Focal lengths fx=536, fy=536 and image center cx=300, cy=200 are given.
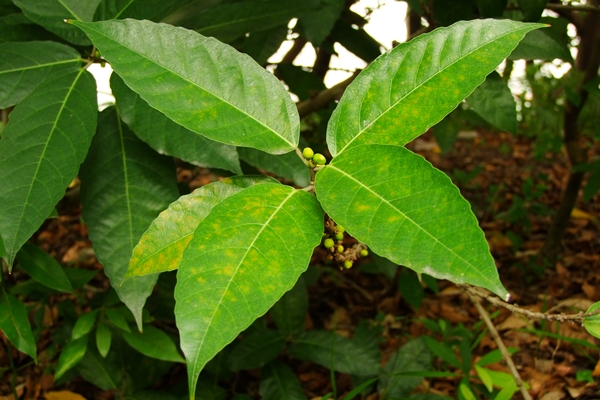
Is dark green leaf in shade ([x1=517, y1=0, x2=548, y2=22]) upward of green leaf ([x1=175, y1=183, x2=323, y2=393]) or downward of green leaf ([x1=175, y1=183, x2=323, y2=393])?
upward

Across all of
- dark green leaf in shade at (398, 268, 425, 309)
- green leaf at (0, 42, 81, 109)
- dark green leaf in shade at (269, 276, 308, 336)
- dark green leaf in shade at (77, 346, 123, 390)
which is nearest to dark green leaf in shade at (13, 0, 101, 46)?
green leaf at (0, 42, 81, 109)

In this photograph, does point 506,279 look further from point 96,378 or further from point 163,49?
point 163,49

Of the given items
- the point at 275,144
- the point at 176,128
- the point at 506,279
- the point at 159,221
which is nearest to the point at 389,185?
the point at 275,144

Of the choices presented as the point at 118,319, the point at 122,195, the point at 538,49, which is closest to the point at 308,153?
the point at 122,195

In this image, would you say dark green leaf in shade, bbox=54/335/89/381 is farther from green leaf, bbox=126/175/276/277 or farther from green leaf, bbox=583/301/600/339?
green leaf, bbox=583/301/600/339

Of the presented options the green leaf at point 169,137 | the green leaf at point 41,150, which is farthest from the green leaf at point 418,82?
the green leaf at point 41,150

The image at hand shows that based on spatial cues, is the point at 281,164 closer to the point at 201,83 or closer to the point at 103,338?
the point at 201,83

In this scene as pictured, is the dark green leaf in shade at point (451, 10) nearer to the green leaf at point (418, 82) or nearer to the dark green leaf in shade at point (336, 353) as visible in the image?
the green leaf at point (418, 82)
